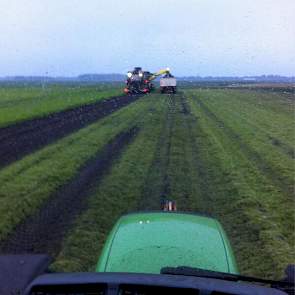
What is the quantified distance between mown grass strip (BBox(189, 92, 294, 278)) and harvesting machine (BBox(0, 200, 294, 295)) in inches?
126

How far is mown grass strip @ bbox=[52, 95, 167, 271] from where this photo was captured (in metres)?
8.08

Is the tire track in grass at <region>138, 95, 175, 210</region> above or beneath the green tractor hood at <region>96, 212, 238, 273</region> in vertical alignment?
beneath

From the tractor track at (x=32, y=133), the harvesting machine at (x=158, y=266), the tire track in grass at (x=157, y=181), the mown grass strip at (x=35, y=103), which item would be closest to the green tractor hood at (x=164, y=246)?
the harvesting machine at (x=158, y=266)

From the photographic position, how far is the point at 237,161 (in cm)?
1697

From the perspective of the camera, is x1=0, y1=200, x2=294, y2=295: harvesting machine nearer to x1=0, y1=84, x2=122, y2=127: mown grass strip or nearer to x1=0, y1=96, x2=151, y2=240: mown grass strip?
x1=0, y1=96, x2=151, y2=240: mown grass strip

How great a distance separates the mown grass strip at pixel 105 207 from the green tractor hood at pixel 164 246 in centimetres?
321

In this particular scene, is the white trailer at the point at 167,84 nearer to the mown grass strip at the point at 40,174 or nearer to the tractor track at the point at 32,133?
the tractor track at the point at 32,133

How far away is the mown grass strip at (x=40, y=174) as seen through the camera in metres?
10.9

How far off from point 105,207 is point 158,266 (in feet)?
23.2

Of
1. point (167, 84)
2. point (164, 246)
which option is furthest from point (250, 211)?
point (167, 84)

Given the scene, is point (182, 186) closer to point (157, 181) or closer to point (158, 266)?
point (157, 181)

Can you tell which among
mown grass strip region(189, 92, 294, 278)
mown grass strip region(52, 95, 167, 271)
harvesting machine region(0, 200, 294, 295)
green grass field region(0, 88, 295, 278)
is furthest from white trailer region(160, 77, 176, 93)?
harvesting machine region(0, 200, 294, 295)

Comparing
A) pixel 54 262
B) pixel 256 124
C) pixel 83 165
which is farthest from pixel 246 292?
pixel 256 124

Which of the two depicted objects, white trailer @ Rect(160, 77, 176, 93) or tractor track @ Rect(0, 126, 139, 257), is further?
white trailer @ Rect(160, 77, 176, 93)
